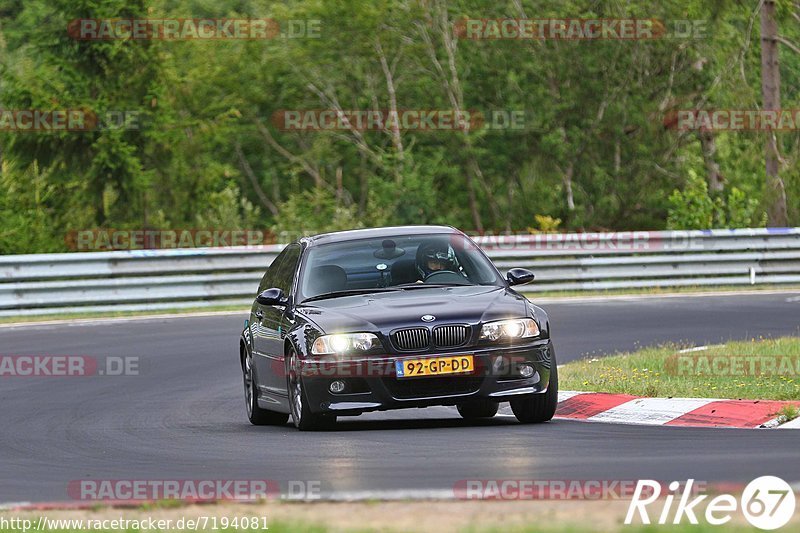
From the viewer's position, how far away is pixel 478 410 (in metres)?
12.7

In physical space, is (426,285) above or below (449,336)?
above

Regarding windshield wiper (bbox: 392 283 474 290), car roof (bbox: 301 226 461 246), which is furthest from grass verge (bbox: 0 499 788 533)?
car roof (bbox: 301 226 461 246)

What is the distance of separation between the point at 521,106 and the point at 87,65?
1576 cm

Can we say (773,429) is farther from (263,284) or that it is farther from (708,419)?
(263,284)

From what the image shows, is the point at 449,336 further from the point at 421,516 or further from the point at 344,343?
the point at 421,516

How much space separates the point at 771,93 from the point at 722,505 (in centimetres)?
2450

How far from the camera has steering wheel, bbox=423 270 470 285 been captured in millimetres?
12398

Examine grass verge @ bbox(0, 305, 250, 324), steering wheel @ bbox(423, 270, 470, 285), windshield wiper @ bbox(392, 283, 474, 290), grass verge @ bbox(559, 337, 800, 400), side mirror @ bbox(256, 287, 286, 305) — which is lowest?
grass verge @ bbox(0, 305, 250, 324)

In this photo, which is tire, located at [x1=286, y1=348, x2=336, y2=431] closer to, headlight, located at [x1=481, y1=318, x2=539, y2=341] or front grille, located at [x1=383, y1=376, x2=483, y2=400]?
front grille, located at [x1=383, y1=376, x2=483, y2=400]

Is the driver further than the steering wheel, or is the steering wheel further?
the driver

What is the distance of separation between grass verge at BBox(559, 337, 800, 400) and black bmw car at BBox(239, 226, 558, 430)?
58.5 inches

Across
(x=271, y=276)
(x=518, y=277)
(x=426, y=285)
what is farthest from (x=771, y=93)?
(x=426, y=285)

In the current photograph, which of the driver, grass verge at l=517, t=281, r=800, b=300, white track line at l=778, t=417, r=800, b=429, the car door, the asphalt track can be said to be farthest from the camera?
grass verge at l=517, t=281, r=800, b=300

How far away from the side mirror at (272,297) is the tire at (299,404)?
0.64 m
